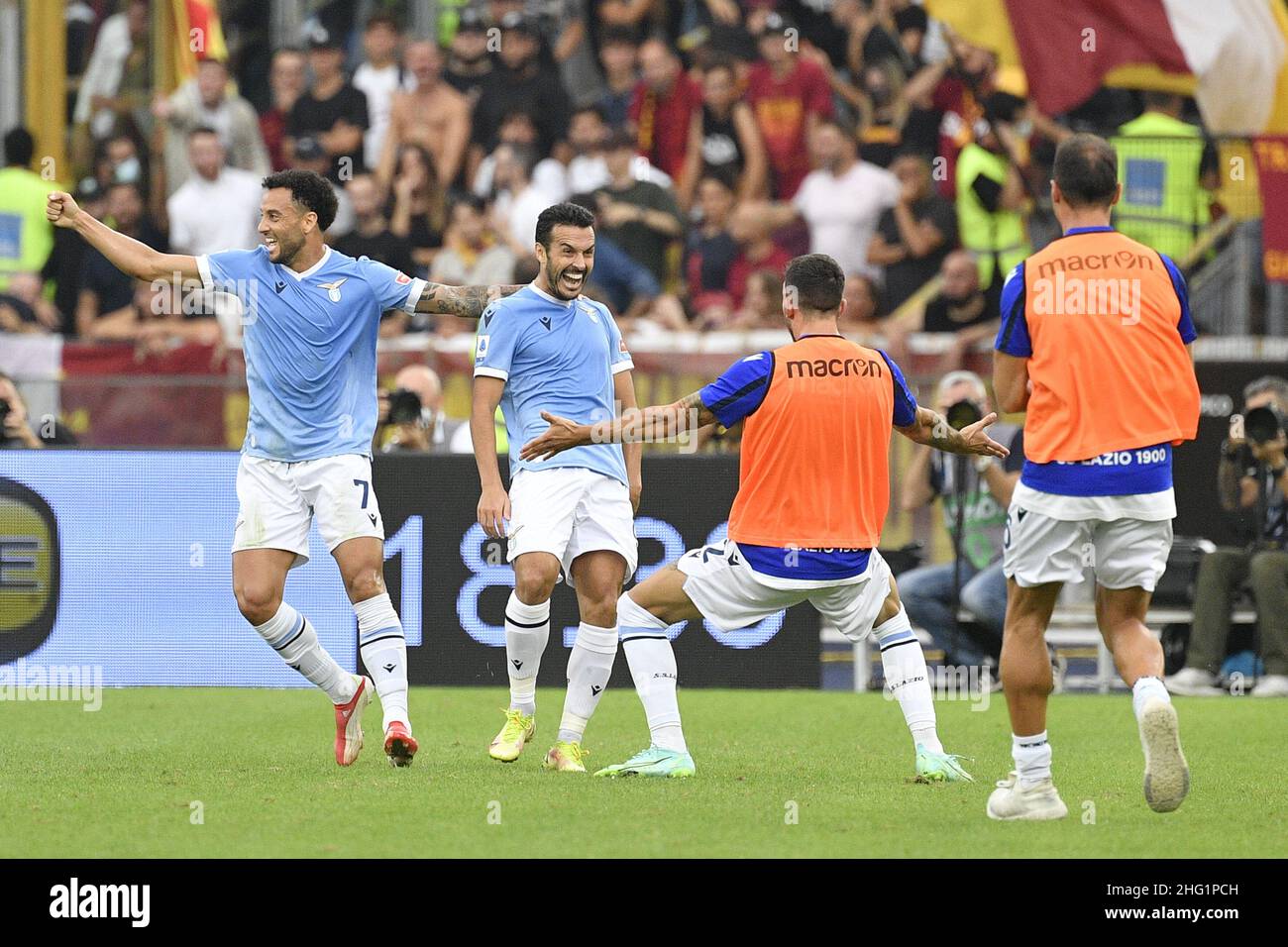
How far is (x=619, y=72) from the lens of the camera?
18.2 meters

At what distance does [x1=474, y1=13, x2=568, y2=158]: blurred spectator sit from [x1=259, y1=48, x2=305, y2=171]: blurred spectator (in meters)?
1.80

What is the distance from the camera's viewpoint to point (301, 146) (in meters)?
17.2

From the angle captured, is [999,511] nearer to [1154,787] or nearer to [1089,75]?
[1089,75]

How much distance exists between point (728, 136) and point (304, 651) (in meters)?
9.55

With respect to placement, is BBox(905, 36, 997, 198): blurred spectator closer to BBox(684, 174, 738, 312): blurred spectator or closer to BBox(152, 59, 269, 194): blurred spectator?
BBox(684, 174, 738, 312): blurred spectator

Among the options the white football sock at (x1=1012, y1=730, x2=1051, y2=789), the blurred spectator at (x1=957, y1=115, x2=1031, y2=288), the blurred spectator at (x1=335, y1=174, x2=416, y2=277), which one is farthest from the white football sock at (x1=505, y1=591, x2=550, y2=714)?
the blurred spectator at (x1=335, y1=174, x2=416, y2=277)

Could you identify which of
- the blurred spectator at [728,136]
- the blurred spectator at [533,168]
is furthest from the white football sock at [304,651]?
A: the blurred spectator at [728,136]

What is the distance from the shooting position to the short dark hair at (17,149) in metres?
17.5

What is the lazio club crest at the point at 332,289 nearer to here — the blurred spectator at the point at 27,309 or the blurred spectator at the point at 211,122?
the blurred spectator at the point at 27,309

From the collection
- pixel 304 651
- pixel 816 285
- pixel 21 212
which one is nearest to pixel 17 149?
pixel 21 212

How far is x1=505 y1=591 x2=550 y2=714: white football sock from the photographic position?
30.2 feet

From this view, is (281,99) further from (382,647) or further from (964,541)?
(382,647)

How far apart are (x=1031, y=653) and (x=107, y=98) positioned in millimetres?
14478

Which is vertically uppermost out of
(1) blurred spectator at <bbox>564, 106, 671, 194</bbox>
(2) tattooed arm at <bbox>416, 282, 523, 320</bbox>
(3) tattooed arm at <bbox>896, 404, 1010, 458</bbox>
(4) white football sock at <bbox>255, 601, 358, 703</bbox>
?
(1) blurred spectator at <bbox>564, 106, 671, 194</bbox>
